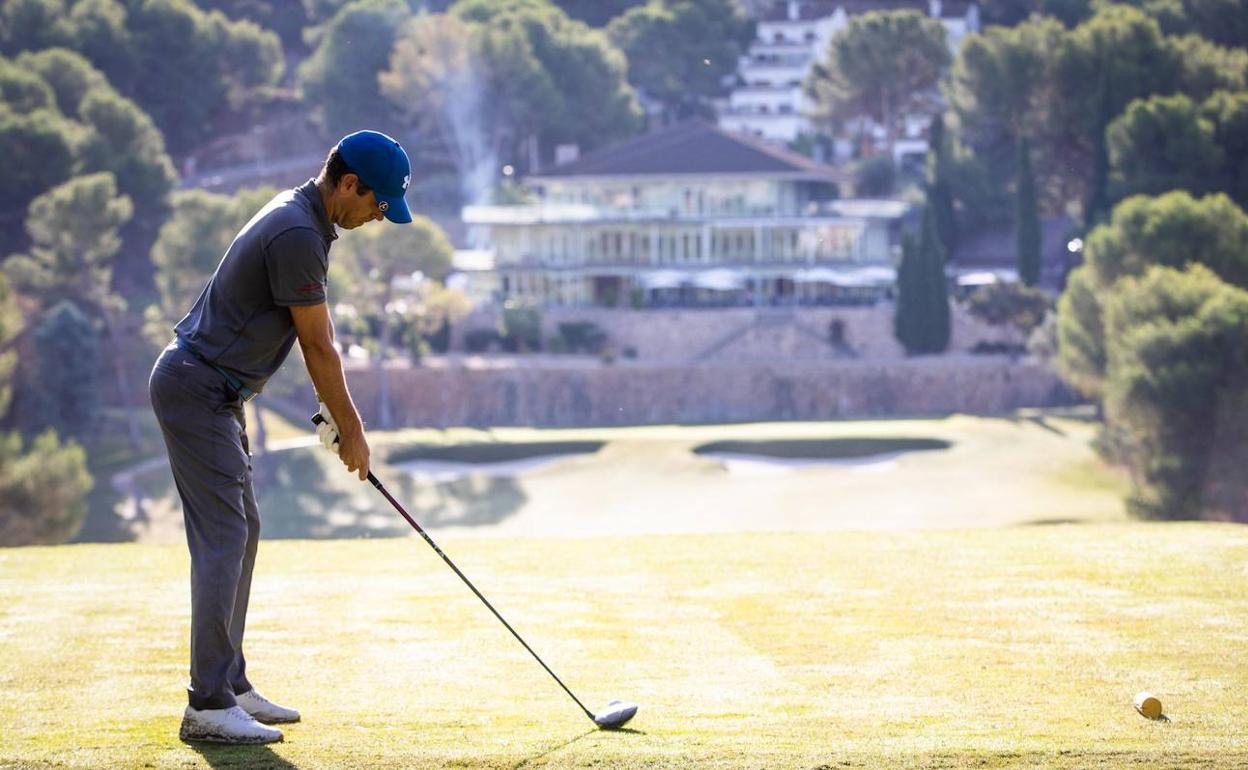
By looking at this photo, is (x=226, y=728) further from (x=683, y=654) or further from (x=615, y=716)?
(x=683, y=654)

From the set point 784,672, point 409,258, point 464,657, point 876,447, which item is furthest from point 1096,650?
point 409,258

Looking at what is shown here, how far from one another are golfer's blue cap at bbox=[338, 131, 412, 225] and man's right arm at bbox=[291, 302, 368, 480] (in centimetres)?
39

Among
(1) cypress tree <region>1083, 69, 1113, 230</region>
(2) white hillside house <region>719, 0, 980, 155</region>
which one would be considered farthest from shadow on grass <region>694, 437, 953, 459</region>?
(2) white hillside house <region>719, 0, 980, 155</region>

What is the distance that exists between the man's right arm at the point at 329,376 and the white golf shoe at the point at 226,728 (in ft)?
2.76

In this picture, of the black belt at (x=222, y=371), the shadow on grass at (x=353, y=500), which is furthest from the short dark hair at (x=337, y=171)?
the shadow on grass at (x=353, y=500)

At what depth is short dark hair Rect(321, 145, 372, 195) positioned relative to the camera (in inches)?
246

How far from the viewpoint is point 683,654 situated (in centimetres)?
782

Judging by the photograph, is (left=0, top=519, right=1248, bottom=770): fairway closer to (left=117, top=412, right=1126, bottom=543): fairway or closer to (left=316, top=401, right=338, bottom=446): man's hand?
(left=316, top=401, right=338, bottom=446): man's hand

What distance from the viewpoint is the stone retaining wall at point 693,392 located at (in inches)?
2314

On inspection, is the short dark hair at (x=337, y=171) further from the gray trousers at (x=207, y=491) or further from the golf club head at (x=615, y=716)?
the golf club head at (x=615, y=716)

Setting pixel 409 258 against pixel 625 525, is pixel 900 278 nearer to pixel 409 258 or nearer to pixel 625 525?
pixel 409 258

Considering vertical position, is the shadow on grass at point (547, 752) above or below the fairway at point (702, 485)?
above

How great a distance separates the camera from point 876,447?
161 ft

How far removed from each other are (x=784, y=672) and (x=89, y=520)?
37.0 meters
